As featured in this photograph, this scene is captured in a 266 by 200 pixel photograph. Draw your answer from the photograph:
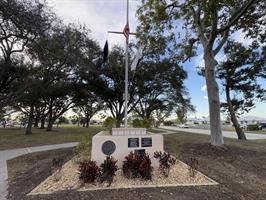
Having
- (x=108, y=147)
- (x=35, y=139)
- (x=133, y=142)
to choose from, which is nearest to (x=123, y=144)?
(x=133, y=142)

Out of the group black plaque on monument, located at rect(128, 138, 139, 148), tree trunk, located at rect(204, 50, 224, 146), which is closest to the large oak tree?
tree trunk, located at rect(204, 50, 224, 146)

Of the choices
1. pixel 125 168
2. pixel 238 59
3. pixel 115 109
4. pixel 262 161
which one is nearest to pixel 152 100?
pixel 115 109

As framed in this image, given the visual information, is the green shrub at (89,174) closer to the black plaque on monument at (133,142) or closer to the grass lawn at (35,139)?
the black plaque on monument at (133,142)

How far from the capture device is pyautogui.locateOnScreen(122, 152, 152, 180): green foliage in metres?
4.51

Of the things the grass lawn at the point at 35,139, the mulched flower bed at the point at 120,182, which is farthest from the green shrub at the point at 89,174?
the grass lawn at the point at 35,139

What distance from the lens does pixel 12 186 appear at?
14.9 feet

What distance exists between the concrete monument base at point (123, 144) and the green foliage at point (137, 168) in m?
0.64

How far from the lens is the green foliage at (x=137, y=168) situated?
4512 mm

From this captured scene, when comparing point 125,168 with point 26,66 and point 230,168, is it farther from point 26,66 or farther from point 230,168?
point 26,66

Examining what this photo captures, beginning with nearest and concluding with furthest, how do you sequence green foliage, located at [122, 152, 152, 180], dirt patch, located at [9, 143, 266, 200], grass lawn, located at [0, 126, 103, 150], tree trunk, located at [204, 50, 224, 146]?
dirt patch, located at [9, 143, 266, 200] < green foliage, located at [122, 152, 152, 180] < tree trunk, located at [204, 50, 224, 146] < grass lawn, located at [0, 126, 103, 150]

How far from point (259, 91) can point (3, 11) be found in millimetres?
16700

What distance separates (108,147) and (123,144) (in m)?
0.41

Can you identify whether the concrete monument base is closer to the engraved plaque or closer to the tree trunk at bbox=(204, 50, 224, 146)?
the engraved plaque

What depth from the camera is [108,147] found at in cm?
522
